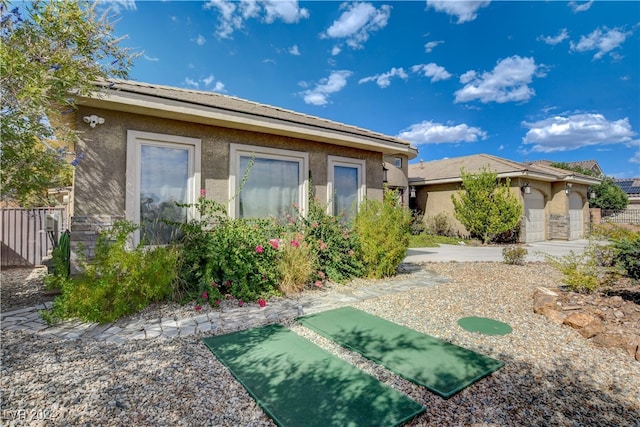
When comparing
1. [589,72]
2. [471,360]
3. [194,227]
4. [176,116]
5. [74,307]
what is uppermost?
[589,72]

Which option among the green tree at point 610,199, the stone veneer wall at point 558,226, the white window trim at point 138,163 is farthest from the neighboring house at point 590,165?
the white window trim at point 138,163

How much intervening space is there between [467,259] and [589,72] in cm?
1374

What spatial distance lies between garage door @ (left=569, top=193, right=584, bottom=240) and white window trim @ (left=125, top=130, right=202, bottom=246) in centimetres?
2181

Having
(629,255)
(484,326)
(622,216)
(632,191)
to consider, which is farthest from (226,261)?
(632,191)

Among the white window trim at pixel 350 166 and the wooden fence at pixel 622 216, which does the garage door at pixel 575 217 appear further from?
the white window trim at pixel 350 166

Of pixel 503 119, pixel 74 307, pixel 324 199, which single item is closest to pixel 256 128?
pixel 324 199

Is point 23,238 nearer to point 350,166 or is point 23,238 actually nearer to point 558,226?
point 350,166

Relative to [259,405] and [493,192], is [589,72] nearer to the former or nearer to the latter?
[493,192]

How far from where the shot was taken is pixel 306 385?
2926 millimetres

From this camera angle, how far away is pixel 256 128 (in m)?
7.21

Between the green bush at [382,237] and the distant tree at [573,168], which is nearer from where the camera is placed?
→ the green bush at [382,237]

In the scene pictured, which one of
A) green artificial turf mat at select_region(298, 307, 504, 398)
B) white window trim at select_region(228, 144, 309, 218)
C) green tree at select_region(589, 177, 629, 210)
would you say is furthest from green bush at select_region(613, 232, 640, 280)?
green tree at select_region(589, 177, 629, 210)

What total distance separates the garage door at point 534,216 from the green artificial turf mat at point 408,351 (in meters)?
16.1

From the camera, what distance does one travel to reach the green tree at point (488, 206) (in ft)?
49.2
